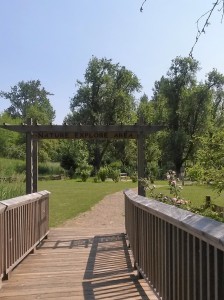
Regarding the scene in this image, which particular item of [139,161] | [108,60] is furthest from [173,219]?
[108,60]

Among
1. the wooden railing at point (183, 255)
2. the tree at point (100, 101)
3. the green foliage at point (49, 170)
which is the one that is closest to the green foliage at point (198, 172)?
the wooden railing at point (183, 255)

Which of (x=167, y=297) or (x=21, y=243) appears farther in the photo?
(x=21, y=243)

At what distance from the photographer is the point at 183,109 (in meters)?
52.5

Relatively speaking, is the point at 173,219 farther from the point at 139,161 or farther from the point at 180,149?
the point at 180,149

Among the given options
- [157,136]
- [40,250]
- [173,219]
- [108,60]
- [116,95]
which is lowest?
[40,250]

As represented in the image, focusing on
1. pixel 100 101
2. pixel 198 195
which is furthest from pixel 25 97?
pixel 198 195

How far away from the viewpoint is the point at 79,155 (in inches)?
1869

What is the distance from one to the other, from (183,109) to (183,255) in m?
50.2

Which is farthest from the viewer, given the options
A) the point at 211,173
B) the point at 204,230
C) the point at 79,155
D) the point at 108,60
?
the point at 108,60

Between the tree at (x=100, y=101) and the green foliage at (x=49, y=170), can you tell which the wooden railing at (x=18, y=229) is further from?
the tree at (x=100, y=101)

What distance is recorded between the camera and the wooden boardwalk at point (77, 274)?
16.6 feet

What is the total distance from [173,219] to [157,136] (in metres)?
53.3

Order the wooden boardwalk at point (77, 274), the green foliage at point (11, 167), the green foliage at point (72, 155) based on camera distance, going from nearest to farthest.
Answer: the wooden boardwalk at point (77, 274) < the green foliage at point (11, 167) < the green foliage at point (72, 155)

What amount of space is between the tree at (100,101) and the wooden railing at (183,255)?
169 feet
